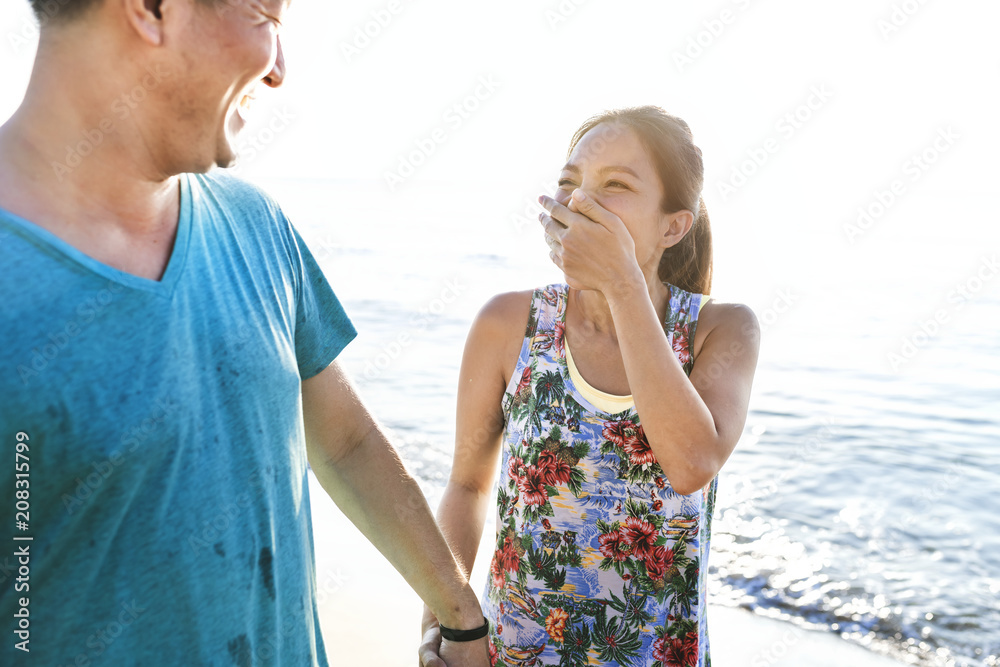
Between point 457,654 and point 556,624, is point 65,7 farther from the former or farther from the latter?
point 556,624

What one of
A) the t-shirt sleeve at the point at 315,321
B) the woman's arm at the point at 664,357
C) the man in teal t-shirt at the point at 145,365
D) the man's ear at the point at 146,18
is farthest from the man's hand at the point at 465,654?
the man's ear at the point at 146,18

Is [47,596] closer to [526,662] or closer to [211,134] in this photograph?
[211,134]

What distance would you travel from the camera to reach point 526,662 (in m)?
2.27

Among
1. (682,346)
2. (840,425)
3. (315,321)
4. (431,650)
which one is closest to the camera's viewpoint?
(315,321)

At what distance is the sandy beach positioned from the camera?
4223mm

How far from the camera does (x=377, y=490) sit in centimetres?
195

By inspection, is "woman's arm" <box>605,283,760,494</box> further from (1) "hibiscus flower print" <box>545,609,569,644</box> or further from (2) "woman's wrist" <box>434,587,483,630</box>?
(2) "woman's wrist" <box>434,587,483,630</box>

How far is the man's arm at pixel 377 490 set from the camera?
1921 mm

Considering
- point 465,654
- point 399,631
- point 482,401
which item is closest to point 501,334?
point 482,401

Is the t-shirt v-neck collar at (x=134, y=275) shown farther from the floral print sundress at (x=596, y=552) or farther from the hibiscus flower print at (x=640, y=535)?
the hibiscus flower print at (x=640, y=535)

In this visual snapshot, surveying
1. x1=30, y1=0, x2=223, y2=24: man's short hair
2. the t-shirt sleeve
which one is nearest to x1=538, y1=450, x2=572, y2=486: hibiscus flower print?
the t-shirt sleeve

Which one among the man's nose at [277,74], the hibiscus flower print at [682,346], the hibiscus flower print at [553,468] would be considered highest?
the man's nose at [277,74]

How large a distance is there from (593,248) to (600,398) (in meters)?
0.49

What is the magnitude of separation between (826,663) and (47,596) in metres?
4.47
